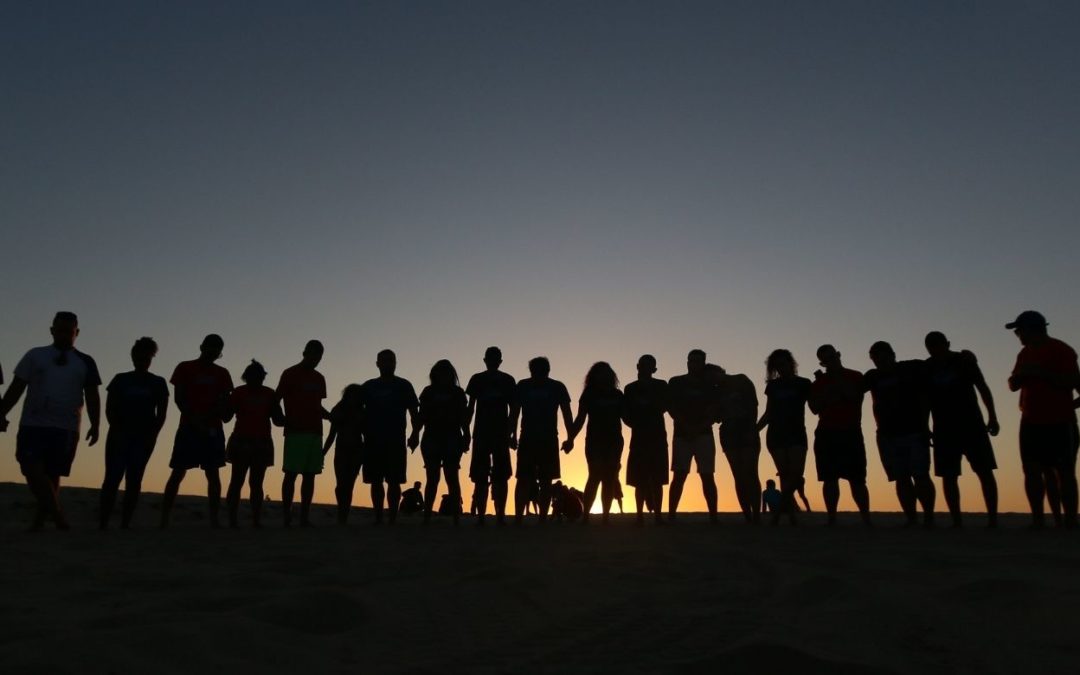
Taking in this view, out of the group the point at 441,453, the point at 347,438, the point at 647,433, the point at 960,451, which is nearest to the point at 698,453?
the point at 647,433

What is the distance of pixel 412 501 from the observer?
16.2 m

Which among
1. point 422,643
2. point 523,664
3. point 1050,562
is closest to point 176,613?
point 422,643

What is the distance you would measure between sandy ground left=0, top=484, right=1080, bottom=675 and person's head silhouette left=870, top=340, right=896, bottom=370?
10.3ft

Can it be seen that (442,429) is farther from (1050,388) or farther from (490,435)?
(1050,388)

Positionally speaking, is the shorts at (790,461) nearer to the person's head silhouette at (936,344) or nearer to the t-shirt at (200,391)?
the person's head silhouette at (936,344)

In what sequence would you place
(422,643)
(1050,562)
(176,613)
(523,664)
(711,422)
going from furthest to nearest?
(711,422) → (1050,562) → (176,613) → (422,643) → (523,664)

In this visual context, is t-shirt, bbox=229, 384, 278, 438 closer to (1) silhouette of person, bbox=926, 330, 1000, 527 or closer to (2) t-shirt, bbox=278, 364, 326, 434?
(2) t-shirt, bbox=278, 364, 326, 434

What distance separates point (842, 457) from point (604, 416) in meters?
2.54

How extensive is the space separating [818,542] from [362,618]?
3.81 metres

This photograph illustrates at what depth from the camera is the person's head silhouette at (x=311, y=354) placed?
31.2ft

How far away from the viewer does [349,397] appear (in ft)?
34.3

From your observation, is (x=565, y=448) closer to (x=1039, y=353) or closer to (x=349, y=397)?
(x=349, y=397)

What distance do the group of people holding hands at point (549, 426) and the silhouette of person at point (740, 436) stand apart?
2 cm

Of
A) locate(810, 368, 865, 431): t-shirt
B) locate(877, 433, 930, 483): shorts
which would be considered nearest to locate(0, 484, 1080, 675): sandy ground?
locate(877, 433, 930, 483): shorts
